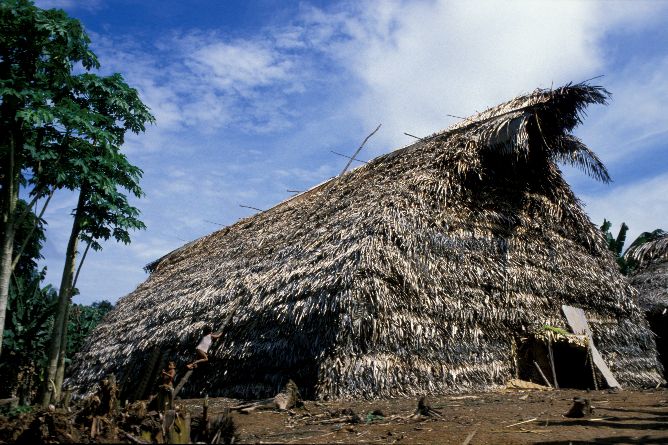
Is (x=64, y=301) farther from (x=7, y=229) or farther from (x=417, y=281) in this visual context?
(x=417, y=281)

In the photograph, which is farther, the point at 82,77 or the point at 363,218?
the point at 82,77

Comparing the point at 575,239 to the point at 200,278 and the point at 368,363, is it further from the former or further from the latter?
the point at 200,278

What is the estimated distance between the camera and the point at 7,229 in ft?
31.0

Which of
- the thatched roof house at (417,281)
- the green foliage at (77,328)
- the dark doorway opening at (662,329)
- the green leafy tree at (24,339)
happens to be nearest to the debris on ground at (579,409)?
the thatched roof house at (417,281)

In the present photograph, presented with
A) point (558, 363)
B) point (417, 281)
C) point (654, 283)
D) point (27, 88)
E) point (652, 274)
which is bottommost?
point (558, 363)

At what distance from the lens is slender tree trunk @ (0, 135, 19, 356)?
30.2ft

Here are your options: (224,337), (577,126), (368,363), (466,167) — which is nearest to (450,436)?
(368,363)

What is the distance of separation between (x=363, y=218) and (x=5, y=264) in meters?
6.52

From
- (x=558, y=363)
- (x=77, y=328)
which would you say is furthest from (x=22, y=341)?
(x=558, y=363)

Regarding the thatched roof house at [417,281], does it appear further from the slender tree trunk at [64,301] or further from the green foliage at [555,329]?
the slender tree trunk at [64,301]

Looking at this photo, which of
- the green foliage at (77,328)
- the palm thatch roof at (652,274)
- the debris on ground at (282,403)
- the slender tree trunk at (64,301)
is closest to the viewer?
the debris on ground at (282,403)

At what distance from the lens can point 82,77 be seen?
33.8 feet

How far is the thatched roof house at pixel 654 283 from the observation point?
38.8 ft

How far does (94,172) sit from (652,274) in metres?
13.0
